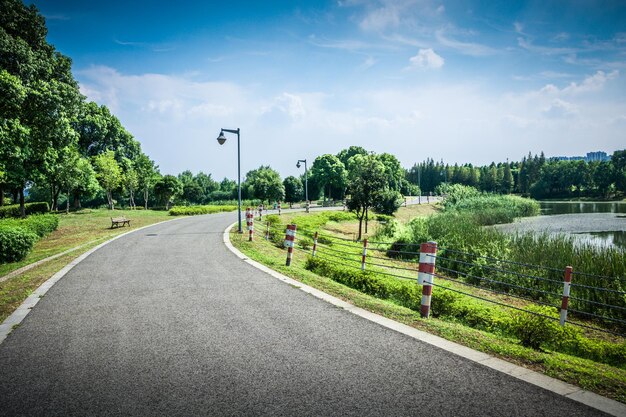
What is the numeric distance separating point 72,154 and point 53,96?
16.0 metres

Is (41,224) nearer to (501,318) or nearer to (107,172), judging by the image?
(501,318)

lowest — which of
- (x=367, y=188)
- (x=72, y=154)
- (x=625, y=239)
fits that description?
(x=625, y=239)

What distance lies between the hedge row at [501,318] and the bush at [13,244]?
1075cm

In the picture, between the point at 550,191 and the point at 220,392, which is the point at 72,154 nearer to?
the point at 220,392

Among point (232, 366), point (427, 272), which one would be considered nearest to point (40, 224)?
point (232, 366)

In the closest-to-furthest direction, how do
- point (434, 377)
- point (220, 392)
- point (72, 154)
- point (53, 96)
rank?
point (220, 392) → point (434, 377) → point (53, 96) → point (72, 154)

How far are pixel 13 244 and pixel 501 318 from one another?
49.3 ft

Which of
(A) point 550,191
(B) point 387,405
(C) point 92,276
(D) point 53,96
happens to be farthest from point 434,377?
(A) point 550,191

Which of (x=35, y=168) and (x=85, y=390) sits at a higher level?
(x=35, y=168)

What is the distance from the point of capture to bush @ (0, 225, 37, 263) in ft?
37.6

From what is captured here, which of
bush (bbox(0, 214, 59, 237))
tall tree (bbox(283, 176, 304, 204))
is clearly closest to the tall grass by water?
bush (bbox(0, 214, 59, 237))

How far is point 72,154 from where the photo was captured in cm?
3186

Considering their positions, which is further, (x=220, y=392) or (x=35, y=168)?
(x=35, y=168)

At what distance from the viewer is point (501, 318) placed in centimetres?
632
